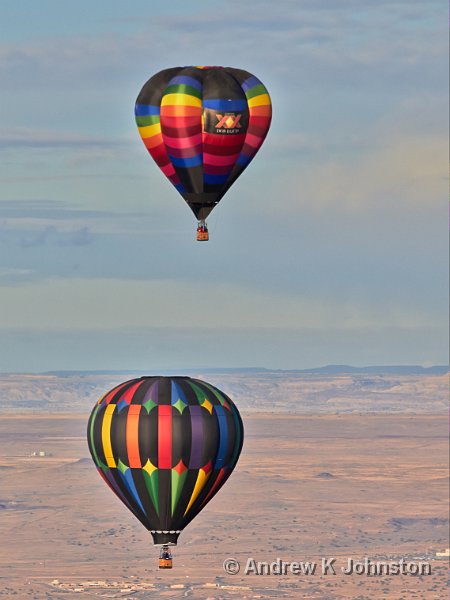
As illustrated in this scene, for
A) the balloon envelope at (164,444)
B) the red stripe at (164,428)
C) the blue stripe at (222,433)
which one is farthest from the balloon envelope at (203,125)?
the red stripe at (164,428)

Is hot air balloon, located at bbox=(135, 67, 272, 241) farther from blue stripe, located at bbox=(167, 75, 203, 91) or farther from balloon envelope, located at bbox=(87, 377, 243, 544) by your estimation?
balloon envelope, located at bbox=(87, 377, 243, 544)

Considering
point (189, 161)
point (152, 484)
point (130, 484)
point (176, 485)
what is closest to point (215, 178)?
point (189, 161)

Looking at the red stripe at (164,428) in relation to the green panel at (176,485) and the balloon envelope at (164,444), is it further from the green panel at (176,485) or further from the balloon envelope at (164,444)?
the green panel at (176,485)

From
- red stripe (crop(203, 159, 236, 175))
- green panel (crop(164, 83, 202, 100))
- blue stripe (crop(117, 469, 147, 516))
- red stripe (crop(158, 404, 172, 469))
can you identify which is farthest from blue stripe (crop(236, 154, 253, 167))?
blue stripe (crop(117, 469, 147, 516))

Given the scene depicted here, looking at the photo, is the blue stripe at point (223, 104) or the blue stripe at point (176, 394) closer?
the blue stripe at point (176, 394)

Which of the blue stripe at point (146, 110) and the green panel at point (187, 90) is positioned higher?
the green panel at point (187, 90)

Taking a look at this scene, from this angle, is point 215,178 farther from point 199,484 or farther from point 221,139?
point 199,484

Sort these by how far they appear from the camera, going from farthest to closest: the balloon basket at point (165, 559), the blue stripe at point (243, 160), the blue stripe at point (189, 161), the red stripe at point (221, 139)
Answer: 1. the blue stripe at point (243, 160)
2. the blue stripe at point (189, 161)
3. the red stripe at point (221, 139)
4. the balloon basket at point (165, 559)

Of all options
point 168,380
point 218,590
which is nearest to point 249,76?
point 168,380
